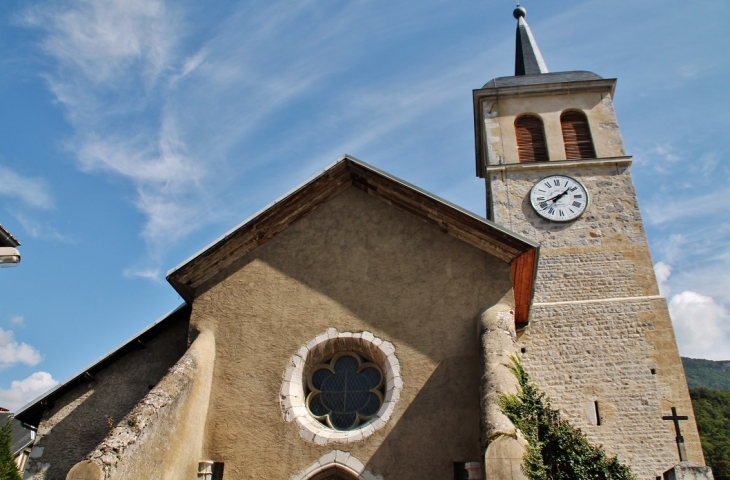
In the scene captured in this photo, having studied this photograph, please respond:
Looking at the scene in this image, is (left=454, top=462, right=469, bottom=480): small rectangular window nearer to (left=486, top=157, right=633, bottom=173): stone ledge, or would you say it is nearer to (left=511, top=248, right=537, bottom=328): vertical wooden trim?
(left=511, top=248, right=537, bottom=328): vertical wooden trim

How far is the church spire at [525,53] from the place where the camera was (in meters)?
21.5

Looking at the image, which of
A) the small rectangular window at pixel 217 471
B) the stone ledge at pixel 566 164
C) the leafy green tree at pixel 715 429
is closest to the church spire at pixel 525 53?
the stone ledge at pixel 566 164

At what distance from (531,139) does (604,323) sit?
20.7 feet

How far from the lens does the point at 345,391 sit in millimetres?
8945

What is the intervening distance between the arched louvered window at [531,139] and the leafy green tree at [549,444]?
36.9 feet

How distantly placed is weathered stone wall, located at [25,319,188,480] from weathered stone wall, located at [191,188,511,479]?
115 centimetres

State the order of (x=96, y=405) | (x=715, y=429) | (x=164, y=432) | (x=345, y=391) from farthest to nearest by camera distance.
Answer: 1. (x=715, y=429)
2. (x=96, y=405)
3. (x=345, y=391)
4. (x=164, y=432)

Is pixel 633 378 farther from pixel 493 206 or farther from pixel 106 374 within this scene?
pixel 106 374

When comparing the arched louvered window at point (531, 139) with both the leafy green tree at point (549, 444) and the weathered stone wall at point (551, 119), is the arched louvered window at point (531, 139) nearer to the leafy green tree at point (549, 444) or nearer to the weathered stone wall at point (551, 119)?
the weathered stone wall at point (551, 119)

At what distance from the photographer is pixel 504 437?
6539 mm

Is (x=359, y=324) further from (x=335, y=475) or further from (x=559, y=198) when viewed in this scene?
(x=559, y=198)

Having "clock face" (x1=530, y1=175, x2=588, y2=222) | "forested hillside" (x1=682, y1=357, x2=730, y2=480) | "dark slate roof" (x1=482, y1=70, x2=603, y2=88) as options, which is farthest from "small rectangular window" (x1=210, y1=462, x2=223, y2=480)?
"forested hillside" (x1=682, y1=357, x2=730, y2=480)

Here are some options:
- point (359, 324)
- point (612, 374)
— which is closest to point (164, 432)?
point (359, 324)

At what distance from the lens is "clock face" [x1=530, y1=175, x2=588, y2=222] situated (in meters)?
16.9
